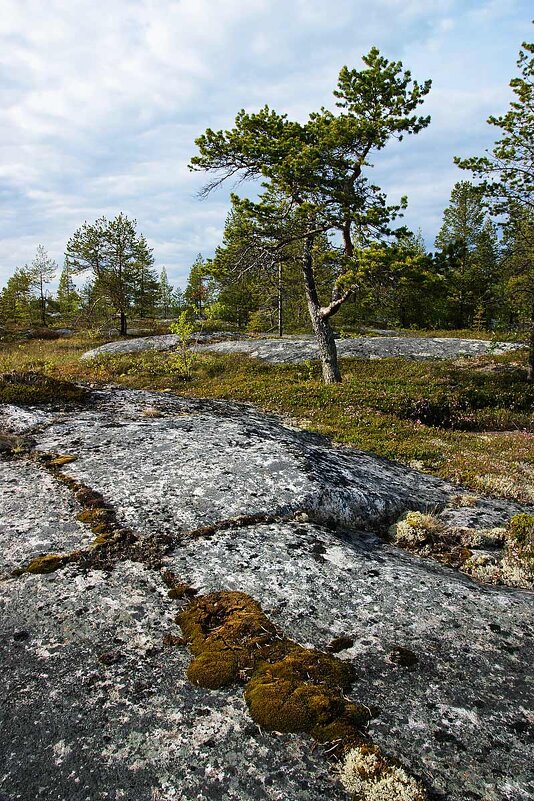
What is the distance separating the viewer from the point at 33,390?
40.3 feet

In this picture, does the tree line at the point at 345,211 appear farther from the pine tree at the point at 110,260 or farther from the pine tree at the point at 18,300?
the pine tree at the point at 18,300

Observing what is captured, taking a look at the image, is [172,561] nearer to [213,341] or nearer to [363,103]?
[363,103]

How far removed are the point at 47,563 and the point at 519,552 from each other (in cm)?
684

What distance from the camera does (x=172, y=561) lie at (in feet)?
18.7

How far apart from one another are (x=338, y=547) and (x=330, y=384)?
15.0 m

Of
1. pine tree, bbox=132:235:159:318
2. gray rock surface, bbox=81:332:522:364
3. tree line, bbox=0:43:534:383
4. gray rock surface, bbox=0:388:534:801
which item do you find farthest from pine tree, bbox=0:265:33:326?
gray rock surface, bbox=0:388:534:801

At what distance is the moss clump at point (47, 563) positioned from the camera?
17.4ft

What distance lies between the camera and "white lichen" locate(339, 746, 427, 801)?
2920mm

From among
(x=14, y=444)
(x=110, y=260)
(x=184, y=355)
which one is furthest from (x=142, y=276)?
(x=14, y=444)

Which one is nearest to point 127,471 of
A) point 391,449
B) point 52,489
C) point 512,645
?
point 52,489

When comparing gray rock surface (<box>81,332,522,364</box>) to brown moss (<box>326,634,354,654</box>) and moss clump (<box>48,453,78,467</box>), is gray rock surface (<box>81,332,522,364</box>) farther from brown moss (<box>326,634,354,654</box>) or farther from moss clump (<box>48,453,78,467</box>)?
brown moss (<box>326,634,354,654</box>)

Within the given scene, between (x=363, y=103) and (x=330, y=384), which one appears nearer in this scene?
(x=363, y=103)

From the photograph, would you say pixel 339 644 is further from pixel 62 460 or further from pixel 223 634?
pixel 62 460

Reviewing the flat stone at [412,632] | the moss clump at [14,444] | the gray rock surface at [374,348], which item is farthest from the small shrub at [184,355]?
the flat stone at [412,632]
